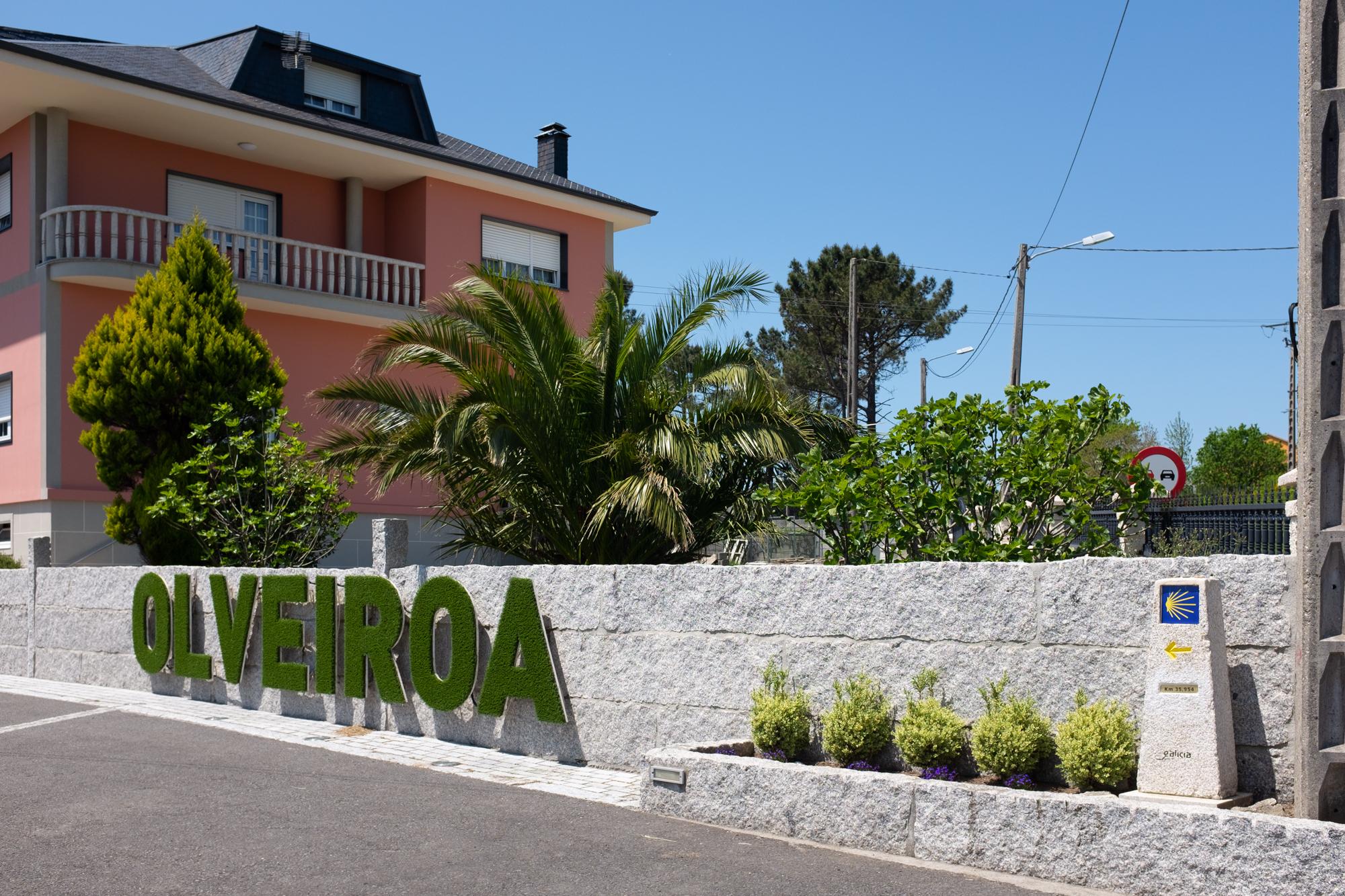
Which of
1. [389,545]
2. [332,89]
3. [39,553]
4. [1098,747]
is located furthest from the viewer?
[332,89]

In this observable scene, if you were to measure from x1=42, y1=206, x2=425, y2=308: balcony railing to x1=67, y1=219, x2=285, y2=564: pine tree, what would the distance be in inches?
81.7

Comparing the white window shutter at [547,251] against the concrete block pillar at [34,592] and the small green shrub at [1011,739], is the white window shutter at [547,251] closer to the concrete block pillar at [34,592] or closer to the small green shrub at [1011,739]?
the concrete block pillar at [34,592]

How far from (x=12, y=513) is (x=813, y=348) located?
34283 millimetres

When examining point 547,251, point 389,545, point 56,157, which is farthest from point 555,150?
point 389,545

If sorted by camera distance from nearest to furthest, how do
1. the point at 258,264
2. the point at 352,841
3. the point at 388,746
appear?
the point at 352,841 < the point at 388,746 < the point at 258,264

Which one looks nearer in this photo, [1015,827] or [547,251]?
[1015,827]

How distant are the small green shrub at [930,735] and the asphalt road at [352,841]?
2.49 feet

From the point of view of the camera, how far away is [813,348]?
49.9m

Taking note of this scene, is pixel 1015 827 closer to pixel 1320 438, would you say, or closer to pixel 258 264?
pixel 1320 438

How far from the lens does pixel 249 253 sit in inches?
832

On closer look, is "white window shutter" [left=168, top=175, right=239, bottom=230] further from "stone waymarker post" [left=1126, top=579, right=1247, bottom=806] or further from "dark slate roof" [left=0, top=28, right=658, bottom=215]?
"stone waymarker post" [left=1126, top=579, right=1247, bottom=806]

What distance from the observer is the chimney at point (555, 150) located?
29828 mm

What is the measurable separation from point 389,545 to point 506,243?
593 inches

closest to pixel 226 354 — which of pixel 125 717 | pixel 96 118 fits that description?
pixel 125 717
